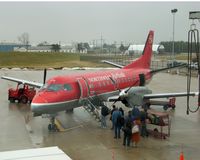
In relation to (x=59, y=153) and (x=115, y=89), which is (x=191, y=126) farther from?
(x=59, y=153)

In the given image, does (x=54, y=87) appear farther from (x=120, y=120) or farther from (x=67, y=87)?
(x=120, y=120)

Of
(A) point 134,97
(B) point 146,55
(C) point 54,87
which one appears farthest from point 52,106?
(B) point 146,55

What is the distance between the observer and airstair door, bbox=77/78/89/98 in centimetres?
2048

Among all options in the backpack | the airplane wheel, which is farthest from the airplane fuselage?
the airplane wheel

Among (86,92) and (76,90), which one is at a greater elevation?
(76,90)

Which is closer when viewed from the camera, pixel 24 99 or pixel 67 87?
pixel 67 87

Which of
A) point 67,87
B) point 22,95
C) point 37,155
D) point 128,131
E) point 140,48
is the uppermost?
point 140,48

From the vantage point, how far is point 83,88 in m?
20.7

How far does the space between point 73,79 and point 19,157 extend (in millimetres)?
11379

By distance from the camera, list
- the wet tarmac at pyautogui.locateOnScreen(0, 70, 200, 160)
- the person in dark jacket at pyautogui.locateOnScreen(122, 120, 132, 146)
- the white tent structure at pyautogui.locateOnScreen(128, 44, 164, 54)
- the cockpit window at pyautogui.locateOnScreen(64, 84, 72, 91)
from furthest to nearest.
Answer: the white tent structure at pyautogui.locateOnScreen(128, 44, 164, 54) → the cockpit window at pyautogui.locateOnScreen(64, 84, 72, 91) → the person in dark jacket at pyautogui.locateOnScreen(122, 120, 132, 146) → the wet tarmac at pyautogui.locateOnScreen(0, 70, 200, 160)

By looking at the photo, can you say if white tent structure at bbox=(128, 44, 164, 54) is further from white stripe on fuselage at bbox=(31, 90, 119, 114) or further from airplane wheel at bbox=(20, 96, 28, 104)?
white stripe on fuselage at bbox=(31, 90, 119, 114)

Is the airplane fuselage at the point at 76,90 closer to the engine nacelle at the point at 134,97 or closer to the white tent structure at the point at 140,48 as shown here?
the engine nacelle at the point at 134,97

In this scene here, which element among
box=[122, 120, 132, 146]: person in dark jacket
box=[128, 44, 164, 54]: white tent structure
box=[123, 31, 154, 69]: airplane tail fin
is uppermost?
box=[128, 44, 164, 54]: white tent structure

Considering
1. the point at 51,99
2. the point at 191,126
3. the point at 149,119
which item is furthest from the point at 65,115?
the point at 191,126
